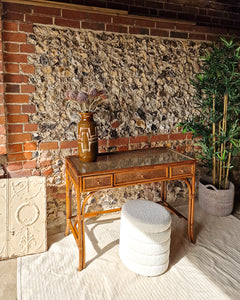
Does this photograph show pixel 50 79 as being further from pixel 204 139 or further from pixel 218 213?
pixel 218 213

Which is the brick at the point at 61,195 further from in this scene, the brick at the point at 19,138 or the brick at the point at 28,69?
the brick at the point at 28,69

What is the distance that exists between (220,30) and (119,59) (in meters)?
1.51

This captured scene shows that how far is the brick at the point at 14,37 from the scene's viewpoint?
2482 mm

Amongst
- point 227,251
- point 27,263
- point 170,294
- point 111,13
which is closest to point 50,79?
point 111,13

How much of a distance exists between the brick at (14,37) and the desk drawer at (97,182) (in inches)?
58.7

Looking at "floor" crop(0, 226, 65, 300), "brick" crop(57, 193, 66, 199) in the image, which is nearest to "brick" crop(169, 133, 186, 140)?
"brick" crop(57, 193, 66, 199)

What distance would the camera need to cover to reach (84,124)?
2.46 meters

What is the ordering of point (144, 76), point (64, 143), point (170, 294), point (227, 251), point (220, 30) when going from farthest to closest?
point (220, 30), point (144, 76), point (64, 143), point (227, 251), point (170, 294)

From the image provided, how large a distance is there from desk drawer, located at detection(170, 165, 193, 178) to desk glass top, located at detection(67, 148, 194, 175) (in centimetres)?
7

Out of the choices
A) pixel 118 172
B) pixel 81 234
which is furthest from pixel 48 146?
pixel 81 234

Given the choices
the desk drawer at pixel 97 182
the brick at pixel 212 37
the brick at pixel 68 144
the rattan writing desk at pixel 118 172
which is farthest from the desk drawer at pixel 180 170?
the brick at pixel 212 37

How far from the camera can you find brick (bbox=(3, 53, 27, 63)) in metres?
2.51

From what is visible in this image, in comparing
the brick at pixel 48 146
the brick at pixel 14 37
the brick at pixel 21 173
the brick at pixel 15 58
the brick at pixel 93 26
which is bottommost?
the brick at pixel 21 173

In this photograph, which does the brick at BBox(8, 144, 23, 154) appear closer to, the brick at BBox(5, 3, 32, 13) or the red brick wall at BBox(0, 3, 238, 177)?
the red brick wall at BBox(0, 3, 238, 177)
